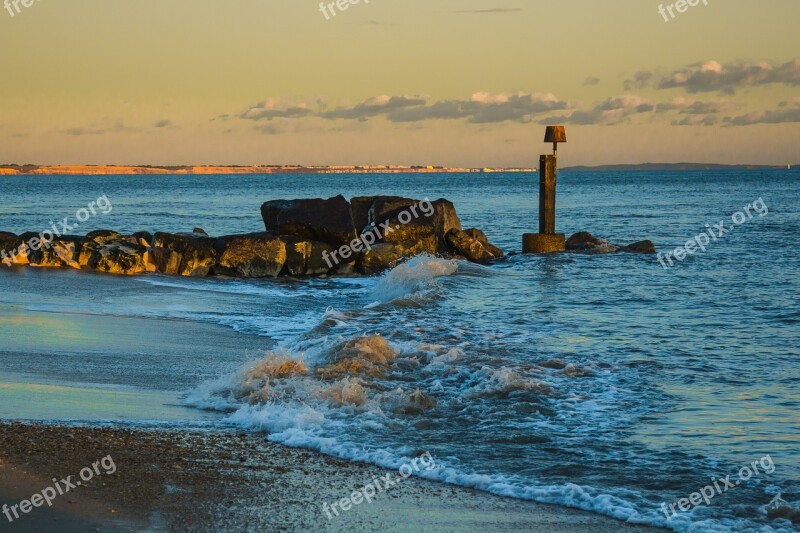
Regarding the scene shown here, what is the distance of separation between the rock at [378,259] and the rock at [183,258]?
11.9ft

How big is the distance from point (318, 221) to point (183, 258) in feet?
11.1

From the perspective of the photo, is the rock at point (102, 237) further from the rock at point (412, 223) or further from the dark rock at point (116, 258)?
the rock at point (412, 223)

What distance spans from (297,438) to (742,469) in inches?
139

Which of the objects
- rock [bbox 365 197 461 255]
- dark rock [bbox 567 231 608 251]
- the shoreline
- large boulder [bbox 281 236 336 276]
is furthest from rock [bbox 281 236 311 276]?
the shoreline

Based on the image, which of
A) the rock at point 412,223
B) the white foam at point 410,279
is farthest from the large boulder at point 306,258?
the white foam at point 410,279

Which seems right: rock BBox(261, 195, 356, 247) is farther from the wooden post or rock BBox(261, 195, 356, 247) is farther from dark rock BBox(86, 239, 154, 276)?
the wooden post

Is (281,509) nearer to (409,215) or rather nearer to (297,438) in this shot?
(297,438)

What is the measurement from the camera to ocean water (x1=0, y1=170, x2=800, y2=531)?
6996 mm

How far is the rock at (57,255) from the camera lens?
2175 cm

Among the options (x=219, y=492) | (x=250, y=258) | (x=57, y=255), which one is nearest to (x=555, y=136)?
(x=250, y=258)

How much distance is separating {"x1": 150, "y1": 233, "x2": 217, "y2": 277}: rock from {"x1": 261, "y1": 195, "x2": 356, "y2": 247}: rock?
195cm

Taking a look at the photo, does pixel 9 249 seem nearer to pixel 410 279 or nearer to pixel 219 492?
pixel 410 279

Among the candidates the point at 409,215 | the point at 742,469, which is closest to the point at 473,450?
the point at 742,469

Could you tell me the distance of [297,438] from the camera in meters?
7.72
